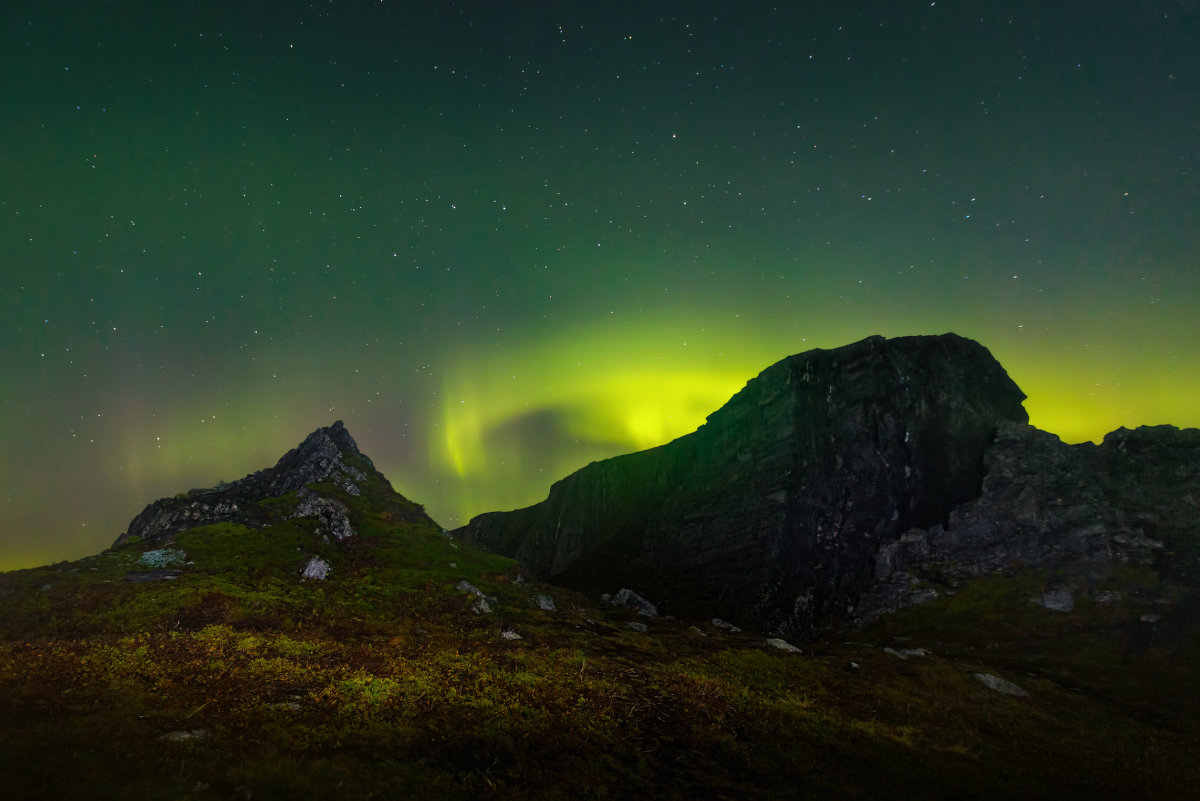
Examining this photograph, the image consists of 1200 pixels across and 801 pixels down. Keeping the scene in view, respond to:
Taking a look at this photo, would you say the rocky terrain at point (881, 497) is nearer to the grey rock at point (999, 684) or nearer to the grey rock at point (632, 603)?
the grey rock at point (632, 603)

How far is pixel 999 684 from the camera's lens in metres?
35.2

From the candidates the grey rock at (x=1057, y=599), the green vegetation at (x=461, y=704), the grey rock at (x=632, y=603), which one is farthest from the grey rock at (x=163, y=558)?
the grey rock at (x=1057, y=599)

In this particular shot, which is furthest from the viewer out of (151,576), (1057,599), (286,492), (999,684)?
(286,492)

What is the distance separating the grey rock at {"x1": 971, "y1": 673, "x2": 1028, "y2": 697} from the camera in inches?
1347

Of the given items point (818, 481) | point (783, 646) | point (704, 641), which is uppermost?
point (818, 481)

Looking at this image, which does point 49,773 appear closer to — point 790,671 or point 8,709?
point 8,709

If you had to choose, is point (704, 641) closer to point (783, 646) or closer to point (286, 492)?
point (783, 646)

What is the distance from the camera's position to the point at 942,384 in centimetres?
9956

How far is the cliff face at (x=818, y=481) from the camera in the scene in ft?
296

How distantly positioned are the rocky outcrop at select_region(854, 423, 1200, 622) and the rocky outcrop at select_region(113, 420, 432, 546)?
79309 mm

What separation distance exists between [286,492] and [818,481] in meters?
94.5

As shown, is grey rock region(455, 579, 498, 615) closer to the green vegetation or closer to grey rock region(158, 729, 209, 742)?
the green vegetation

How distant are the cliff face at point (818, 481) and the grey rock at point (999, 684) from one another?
4866cm

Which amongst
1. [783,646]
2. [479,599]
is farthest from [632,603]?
[479,599]
